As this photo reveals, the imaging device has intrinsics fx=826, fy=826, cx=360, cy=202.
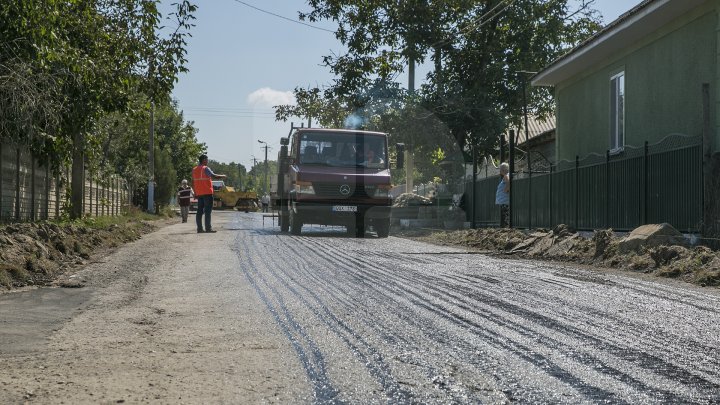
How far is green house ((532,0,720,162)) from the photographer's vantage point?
44.6ft

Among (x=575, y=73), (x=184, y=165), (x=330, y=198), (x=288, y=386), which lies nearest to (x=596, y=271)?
(x=288, y=386)

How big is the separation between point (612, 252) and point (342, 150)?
340 inches

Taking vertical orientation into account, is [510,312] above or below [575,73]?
below

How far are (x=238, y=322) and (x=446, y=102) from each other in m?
25.5

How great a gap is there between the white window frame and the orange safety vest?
9.13 meters

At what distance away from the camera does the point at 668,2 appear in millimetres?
13492

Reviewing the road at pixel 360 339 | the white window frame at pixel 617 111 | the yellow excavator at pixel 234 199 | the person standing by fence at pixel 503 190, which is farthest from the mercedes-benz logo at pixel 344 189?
the yellow excavator at pixel 234 199

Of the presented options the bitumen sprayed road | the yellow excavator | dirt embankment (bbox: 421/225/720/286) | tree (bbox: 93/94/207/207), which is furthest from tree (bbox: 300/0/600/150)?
the yellow excavator

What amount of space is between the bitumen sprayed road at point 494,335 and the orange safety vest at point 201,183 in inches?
397

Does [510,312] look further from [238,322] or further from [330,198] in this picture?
[330,198]

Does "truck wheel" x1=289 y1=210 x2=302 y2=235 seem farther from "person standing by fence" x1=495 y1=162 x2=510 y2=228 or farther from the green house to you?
the green house

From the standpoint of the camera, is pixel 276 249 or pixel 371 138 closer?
pixel 276 249

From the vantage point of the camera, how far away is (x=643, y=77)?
16141mm

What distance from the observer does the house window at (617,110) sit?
17531mm
